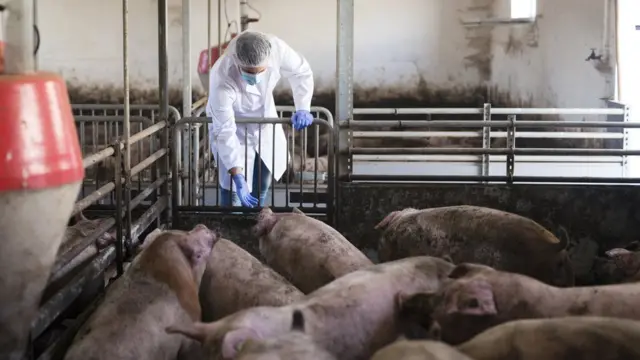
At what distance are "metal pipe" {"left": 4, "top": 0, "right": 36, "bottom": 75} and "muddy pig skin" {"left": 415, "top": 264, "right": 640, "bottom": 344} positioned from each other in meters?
0.98

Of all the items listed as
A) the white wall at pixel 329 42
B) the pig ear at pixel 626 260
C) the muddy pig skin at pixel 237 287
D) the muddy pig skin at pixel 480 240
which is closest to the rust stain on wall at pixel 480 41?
the white wall at pixel 329 42

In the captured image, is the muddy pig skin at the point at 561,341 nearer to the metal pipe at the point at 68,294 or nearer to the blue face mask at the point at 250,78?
the metal pipe at the point at 68,294

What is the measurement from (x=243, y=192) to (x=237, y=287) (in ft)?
5.81

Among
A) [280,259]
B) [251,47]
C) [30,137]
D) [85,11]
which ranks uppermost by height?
[85,11]

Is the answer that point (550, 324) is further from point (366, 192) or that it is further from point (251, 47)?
point (251, 47)

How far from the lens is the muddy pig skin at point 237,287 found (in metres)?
2.25

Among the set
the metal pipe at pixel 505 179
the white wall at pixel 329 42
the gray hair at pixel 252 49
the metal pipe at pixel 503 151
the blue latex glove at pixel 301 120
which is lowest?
the metal pipe at pixel 505 179

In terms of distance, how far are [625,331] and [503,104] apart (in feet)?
22.1

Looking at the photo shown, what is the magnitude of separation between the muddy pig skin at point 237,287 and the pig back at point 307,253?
132 millimetres

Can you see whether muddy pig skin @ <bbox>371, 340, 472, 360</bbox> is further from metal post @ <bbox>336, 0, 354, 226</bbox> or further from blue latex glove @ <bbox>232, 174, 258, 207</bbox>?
blue latex glove @ <bbox>232, 174, 258, 207</bbox>

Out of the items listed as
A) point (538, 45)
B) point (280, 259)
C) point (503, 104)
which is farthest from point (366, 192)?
point (503, 104)

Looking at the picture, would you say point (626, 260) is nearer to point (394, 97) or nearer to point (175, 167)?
point (175, 167)

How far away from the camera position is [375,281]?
196 cm

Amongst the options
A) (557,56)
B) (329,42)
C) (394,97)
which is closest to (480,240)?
(557,56)
